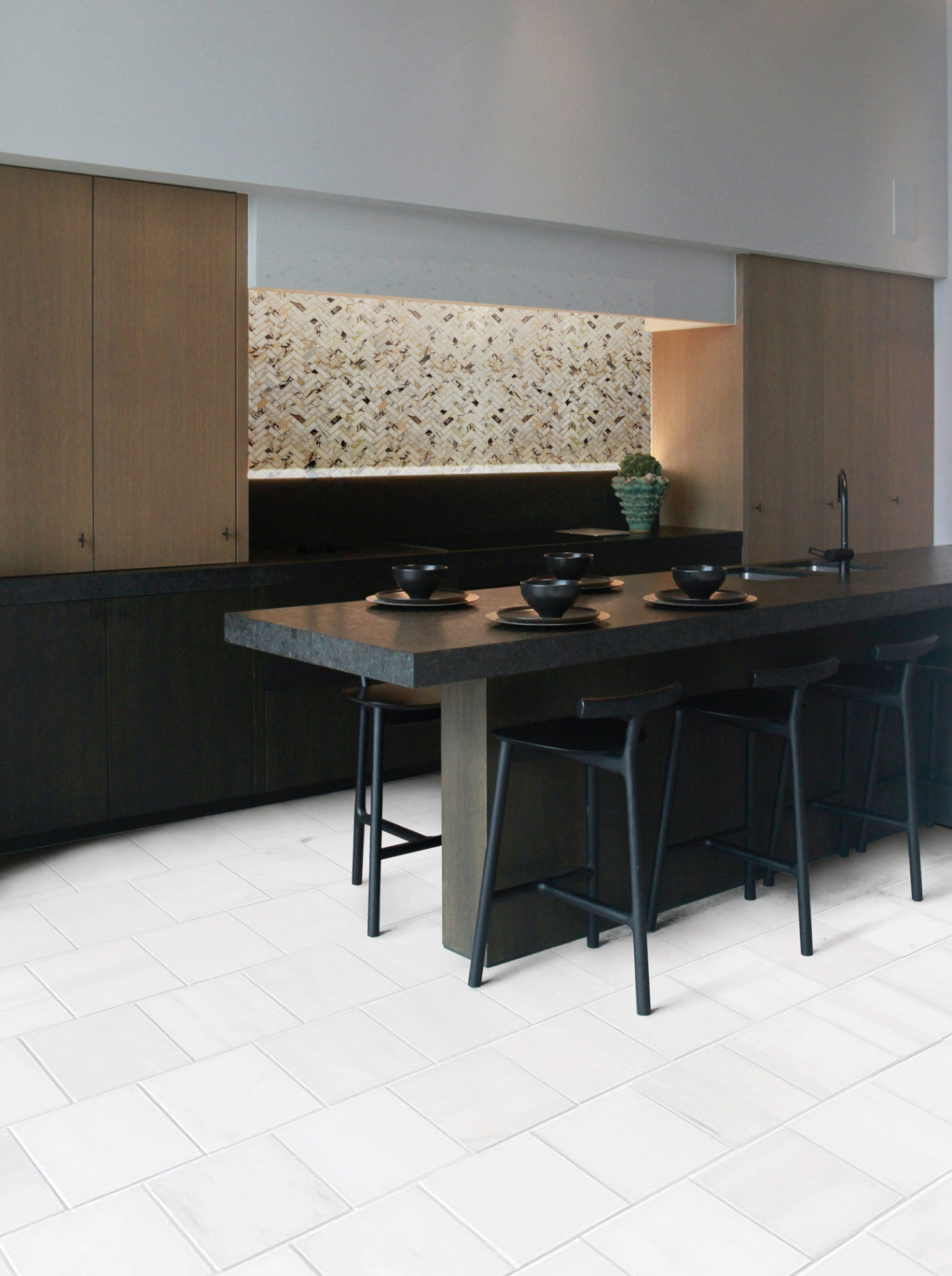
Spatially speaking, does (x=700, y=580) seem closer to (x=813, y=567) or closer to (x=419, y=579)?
(x=419, y=579)

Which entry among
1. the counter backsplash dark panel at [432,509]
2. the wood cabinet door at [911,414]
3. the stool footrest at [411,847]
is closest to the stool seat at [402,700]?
the stool footrest at [411,847]

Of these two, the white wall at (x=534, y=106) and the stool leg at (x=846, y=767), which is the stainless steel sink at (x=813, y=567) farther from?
the white wall at (x=534, y=106)

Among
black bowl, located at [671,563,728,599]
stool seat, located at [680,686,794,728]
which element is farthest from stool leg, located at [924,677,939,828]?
black bowl, located at [671,563,728,599]

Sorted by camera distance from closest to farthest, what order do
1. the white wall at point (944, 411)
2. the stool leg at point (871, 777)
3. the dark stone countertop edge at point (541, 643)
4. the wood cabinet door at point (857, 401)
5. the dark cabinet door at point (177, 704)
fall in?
the dark stone countertop edge at point (541, 643) → the stool leg at point (871, 777) → the dark cabinet door at point (177, 704) → the wood cabinet door at point (857, 401) → the white wall at point (944, 411)

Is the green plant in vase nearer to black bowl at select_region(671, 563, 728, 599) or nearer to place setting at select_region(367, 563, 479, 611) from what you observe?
black bowl at select_region(671, 563, 728, 599)

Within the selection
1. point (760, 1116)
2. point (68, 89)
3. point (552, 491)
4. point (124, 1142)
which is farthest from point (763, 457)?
point (124, 1142)

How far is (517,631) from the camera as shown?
2.98m

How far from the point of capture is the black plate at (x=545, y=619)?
2994 millimetres

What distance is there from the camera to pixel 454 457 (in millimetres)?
6004

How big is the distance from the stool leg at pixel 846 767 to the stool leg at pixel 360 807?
1.61 m

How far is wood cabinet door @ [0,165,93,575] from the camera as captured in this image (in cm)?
408

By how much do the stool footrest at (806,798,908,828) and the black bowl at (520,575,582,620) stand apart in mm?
1365

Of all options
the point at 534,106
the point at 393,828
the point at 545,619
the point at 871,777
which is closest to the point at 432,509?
the point at 534,106

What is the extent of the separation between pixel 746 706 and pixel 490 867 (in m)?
0.90
